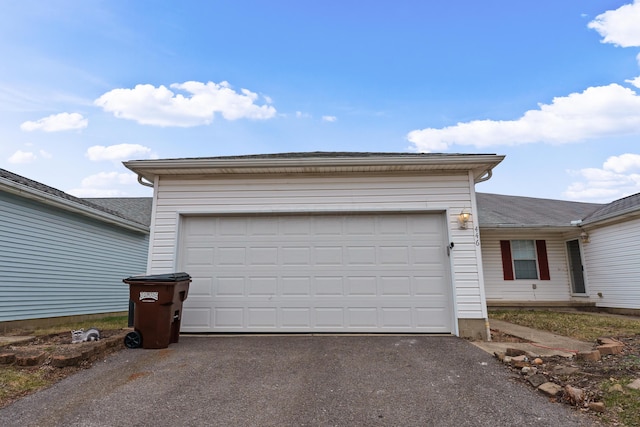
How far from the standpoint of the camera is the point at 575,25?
29.8 ft

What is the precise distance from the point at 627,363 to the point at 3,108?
14902mm

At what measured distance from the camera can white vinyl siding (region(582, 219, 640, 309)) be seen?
27.0 feet

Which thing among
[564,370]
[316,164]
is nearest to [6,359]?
[316,164]

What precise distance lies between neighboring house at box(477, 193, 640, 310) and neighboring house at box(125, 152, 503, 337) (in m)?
4.45

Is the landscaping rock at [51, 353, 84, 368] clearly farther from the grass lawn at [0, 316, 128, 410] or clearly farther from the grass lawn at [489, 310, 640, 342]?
the grass lawn at [489, 310, 640, 342]

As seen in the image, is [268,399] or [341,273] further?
[341,273]

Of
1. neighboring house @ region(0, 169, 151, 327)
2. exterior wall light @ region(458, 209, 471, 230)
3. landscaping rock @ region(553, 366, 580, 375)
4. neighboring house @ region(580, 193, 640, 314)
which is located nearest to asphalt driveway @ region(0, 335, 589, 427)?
landscaping rock @ region(553, 366, 580, 375)

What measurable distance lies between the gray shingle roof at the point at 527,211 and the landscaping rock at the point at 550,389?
6832 millimetres

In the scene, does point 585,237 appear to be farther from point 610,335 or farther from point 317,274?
point 317,274

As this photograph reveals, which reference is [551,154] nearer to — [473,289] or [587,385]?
[473,289]

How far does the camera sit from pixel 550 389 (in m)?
2.95

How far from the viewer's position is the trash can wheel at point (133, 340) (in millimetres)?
4705

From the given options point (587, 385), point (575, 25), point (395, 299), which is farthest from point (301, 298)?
point (575, 25)

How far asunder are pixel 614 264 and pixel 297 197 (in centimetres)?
906
